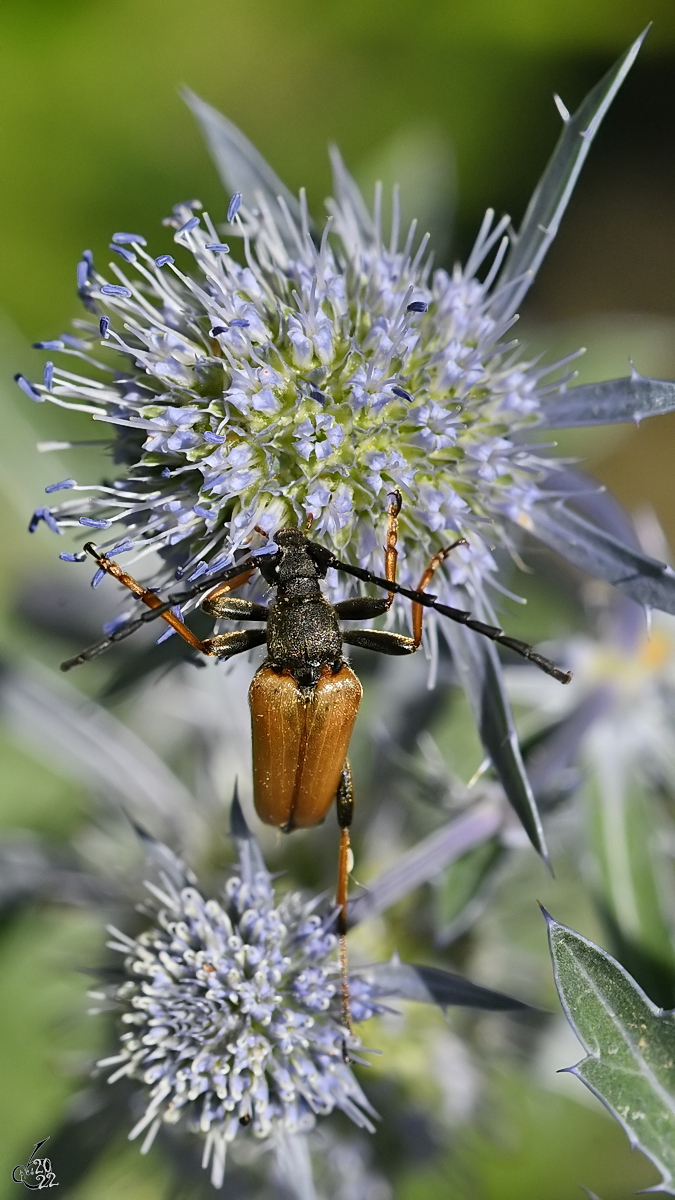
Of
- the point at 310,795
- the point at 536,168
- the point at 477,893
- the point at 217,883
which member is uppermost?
the point at 536,168

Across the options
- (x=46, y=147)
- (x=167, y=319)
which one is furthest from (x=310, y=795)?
(x=46, y=147)

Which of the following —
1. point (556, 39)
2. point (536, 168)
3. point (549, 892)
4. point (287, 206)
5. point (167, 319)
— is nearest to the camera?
point (167, 319)

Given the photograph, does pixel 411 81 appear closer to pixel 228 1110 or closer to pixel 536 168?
pixel 536 168

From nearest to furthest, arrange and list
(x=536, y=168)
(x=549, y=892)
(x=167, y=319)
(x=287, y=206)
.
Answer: (x=167, y=319), (x=287, y=206), (x=549, y=892), (x=536, y=168)

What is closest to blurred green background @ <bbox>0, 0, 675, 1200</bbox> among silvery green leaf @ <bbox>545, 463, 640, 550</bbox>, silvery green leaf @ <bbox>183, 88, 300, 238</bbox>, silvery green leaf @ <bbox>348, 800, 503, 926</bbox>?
silvery green leaf @ <bbox>545, 463, 640, 550</bbox>

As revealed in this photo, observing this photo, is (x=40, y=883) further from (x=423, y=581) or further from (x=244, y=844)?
(x=423, y=581)

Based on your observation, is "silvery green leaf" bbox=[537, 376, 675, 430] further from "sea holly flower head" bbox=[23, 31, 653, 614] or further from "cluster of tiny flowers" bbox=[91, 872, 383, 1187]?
"cluster of tiny flowers" bbox=[91, 872, 383, 1187]

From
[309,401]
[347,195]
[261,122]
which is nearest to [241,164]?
[347,195]
